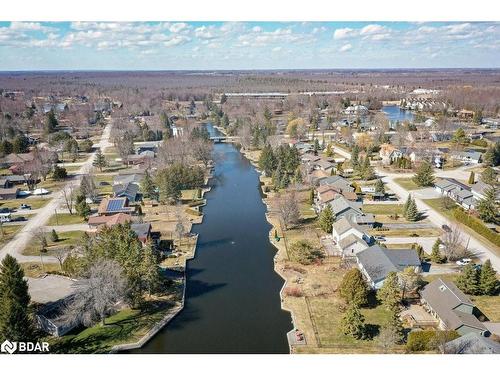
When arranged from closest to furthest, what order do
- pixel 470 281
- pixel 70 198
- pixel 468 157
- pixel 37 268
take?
pixel 470 281 < pixel 37 268 < pixel 70 198 < pixel 468 157

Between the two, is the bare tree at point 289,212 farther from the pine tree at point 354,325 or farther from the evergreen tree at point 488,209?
the evergreen tree at point 488,209

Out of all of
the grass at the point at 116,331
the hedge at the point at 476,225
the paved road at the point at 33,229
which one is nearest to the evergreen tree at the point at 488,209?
the hedge at the point at 476,225

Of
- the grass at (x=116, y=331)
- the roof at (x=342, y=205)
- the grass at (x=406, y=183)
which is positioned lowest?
the grass at (x=116, y=331)

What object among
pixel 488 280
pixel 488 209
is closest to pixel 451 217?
pixel 488 209

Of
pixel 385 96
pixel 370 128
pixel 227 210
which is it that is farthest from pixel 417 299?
pixel 385 96

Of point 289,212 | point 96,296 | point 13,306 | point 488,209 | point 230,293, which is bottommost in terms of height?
point 230,293

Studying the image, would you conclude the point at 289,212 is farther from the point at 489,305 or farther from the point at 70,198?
the point at 70,198
